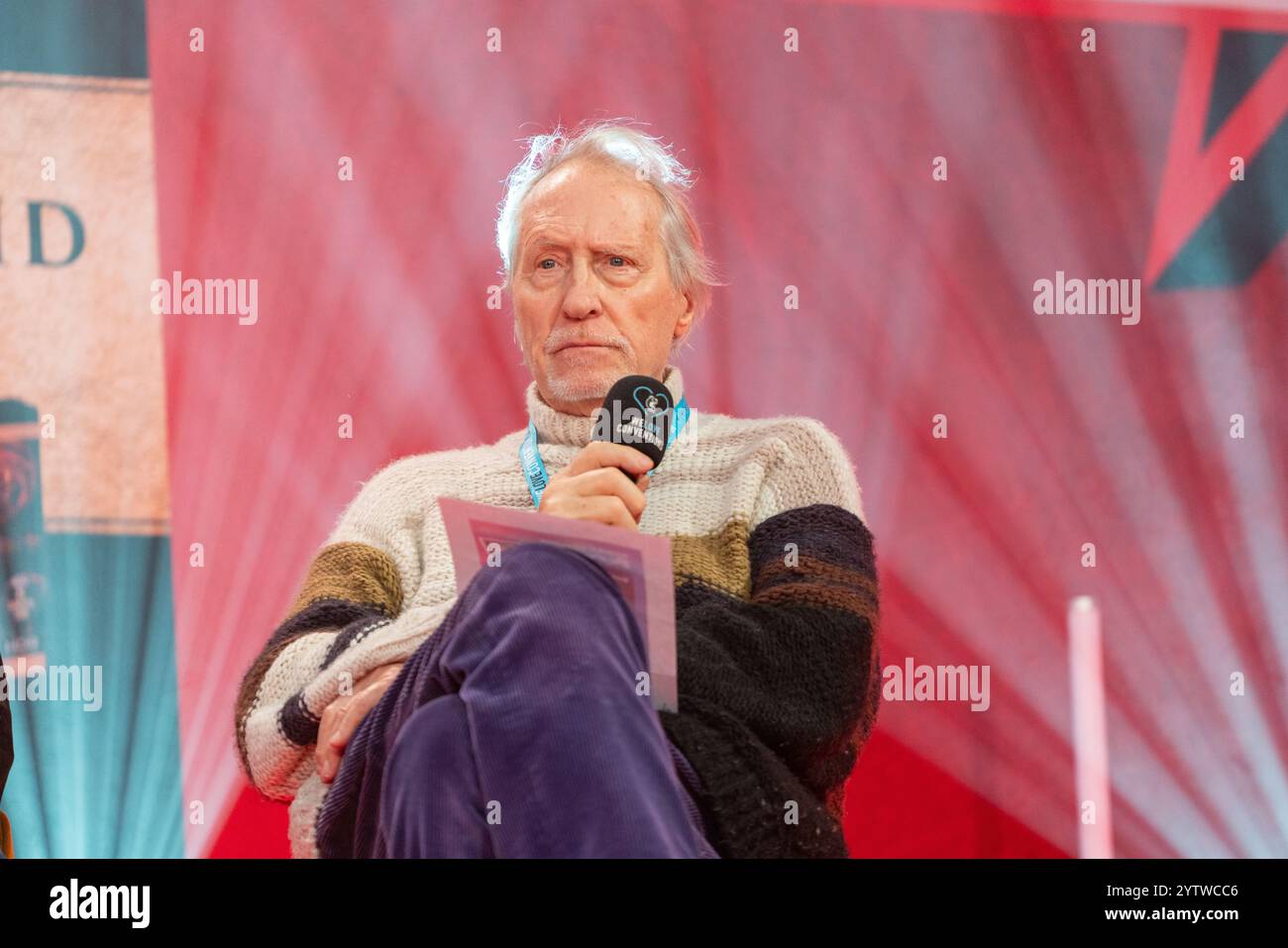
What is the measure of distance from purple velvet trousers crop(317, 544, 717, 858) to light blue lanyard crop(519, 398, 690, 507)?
2.08 ft

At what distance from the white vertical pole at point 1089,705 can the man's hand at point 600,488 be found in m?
1.04

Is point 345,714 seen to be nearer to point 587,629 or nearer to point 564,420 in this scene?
point 587,629

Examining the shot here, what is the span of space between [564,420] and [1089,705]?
1141mm

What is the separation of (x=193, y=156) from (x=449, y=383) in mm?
692

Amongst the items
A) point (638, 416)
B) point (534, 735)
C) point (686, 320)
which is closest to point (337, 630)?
point (638, 416)

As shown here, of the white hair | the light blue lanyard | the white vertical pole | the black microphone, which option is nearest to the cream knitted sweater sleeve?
the light blue lanyard

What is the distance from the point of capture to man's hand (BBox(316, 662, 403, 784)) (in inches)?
83.8

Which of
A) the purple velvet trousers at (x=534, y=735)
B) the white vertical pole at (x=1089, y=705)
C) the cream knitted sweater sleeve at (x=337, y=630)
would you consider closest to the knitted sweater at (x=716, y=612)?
the cream knitted sweater sleeve at (x=337, y=630)

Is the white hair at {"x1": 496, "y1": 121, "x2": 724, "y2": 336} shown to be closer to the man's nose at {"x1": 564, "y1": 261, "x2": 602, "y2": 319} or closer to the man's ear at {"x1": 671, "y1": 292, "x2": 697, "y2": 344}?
the man's ear at {"x1": 671, "y1": 292, "x2": 697, "y2": 344}

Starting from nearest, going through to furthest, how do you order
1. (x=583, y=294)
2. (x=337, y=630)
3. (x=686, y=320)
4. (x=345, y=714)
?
(x=345, y=714)
(x=337, y=630)
(x=583, y=294)
(x=686, y=320)

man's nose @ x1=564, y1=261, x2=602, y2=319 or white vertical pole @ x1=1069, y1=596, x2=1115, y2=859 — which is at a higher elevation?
man's nose @ x1=564, y1=261, x2=602, y2=319

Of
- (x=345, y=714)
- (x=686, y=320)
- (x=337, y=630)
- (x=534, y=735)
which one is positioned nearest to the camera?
(x=534, y=735)

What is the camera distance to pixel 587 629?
1.83m
